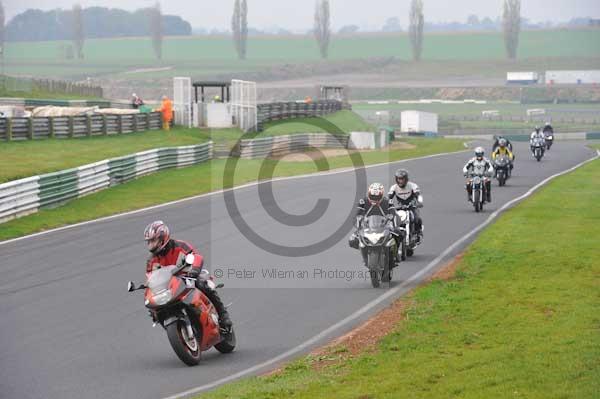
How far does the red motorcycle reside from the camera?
39.9ft

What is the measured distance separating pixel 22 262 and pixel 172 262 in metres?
9.32

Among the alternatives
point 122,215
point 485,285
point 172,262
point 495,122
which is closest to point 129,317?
point 172,262

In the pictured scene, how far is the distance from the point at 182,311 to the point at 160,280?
0.47 m

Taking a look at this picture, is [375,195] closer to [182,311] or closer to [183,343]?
[182,311]

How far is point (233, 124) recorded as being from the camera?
61094mm

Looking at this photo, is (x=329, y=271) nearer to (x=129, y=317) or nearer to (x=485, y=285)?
(x=485, y=285)

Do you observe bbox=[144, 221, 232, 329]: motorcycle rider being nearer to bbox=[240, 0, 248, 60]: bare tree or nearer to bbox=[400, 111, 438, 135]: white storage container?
bbox=[400, 111, 438, 135]: white storage container

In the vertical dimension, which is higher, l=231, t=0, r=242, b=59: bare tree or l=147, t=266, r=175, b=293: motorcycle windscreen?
l=231, t=0, r=242, b=59: bare tree

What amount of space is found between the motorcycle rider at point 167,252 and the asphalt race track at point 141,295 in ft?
3.06

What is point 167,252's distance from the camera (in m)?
12.6

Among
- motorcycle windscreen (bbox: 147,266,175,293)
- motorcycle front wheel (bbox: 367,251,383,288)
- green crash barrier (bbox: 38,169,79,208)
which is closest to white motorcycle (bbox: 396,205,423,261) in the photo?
motorcycle front wheel (bbox: 367,251,383,288)

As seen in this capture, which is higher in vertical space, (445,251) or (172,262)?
(172,262)

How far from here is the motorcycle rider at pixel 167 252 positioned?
1234cm

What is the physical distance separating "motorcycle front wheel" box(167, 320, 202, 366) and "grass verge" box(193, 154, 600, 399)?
3.20 ft
